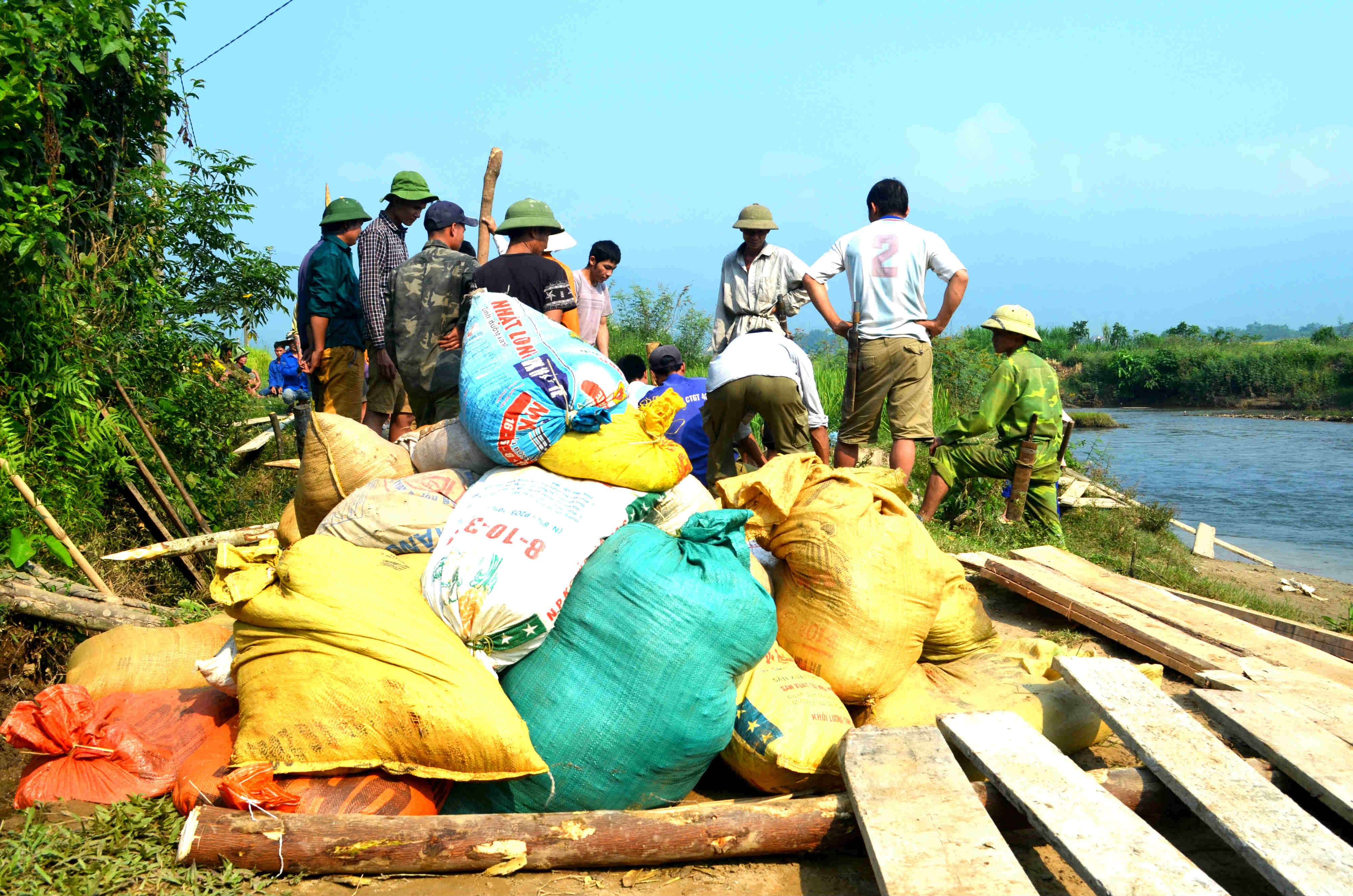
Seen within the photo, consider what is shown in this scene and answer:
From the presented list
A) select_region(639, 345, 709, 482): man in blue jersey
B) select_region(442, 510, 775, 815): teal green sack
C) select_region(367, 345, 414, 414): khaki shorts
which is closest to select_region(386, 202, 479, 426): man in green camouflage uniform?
select_region(367, 345, 414, 414): khaki shorts

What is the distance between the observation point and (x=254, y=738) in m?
2.17

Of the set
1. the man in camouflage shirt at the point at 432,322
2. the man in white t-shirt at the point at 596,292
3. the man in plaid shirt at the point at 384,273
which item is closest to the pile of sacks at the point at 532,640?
the man in camouflage shirt at the point at 432,322

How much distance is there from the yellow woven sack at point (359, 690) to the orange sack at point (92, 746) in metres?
0.30

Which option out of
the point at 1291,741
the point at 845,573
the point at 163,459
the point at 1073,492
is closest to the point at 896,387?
the point at 845,573

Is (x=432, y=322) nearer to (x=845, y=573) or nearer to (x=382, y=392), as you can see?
(x=382, y=392)

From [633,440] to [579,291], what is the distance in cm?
336

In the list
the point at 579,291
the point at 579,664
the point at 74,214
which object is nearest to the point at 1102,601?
the point at 579,664

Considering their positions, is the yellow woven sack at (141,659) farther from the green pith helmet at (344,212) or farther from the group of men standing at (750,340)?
the green pith helmet at (344,212)

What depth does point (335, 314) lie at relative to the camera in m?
5.09

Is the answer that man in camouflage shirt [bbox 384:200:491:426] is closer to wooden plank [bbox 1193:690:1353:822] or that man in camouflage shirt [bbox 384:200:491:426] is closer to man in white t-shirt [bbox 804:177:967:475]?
man in white t-shirt [bbox 804:177:967:475]

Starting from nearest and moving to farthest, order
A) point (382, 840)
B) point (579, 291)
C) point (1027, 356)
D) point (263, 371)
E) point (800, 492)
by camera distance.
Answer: point (382, 840)
point (800, 492)
point (1027, 356)
point (579, 291)
point (263, 371)

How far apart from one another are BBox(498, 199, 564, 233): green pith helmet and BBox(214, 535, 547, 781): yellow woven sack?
242 centimetres

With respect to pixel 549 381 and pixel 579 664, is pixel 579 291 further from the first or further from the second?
pixel 579 664

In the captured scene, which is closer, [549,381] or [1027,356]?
[549,381]
